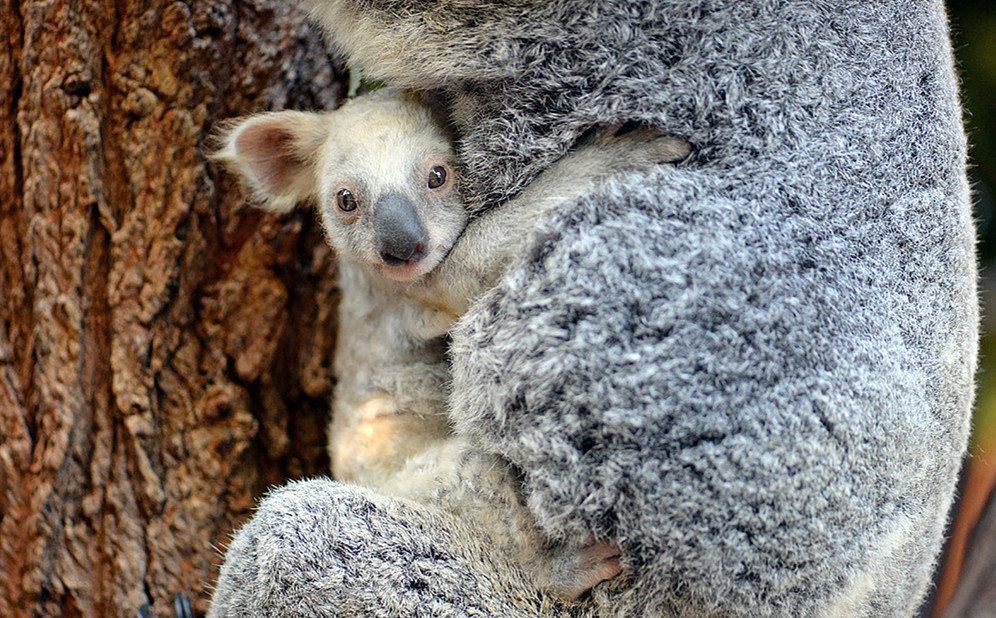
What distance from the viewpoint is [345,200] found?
183 centimetres

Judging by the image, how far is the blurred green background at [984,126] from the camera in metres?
2.88

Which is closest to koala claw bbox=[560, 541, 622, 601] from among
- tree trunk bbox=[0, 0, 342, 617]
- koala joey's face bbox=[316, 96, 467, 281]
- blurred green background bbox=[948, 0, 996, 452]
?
koala joey's face bbox=[316, 96, 467, 281]

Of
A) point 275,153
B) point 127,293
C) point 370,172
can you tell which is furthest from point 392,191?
point 127,293

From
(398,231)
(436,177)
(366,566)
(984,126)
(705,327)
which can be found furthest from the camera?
(984,126)

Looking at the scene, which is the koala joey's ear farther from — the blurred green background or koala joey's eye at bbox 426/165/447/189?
the blurred green background

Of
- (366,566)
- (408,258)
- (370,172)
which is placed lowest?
(366,566)

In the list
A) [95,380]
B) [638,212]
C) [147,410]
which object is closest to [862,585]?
[638,212]

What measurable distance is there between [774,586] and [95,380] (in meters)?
1.74

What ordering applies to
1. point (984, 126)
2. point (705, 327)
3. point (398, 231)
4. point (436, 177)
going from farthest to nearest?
point (984, 126) → point (436, 177) → point (398, 231) → point (705, 327)

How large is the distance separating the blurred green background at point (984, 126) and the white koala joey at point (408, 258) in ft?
6.46

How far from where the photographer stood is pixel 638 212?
1.45 m

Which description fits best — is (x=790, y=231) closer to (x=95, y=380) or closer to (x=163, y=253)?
(x=163, y=253)

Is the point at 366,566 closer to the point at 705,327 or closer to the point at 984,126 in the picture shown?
the point at 705,327

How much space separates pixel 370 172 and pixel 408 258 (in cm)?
24
